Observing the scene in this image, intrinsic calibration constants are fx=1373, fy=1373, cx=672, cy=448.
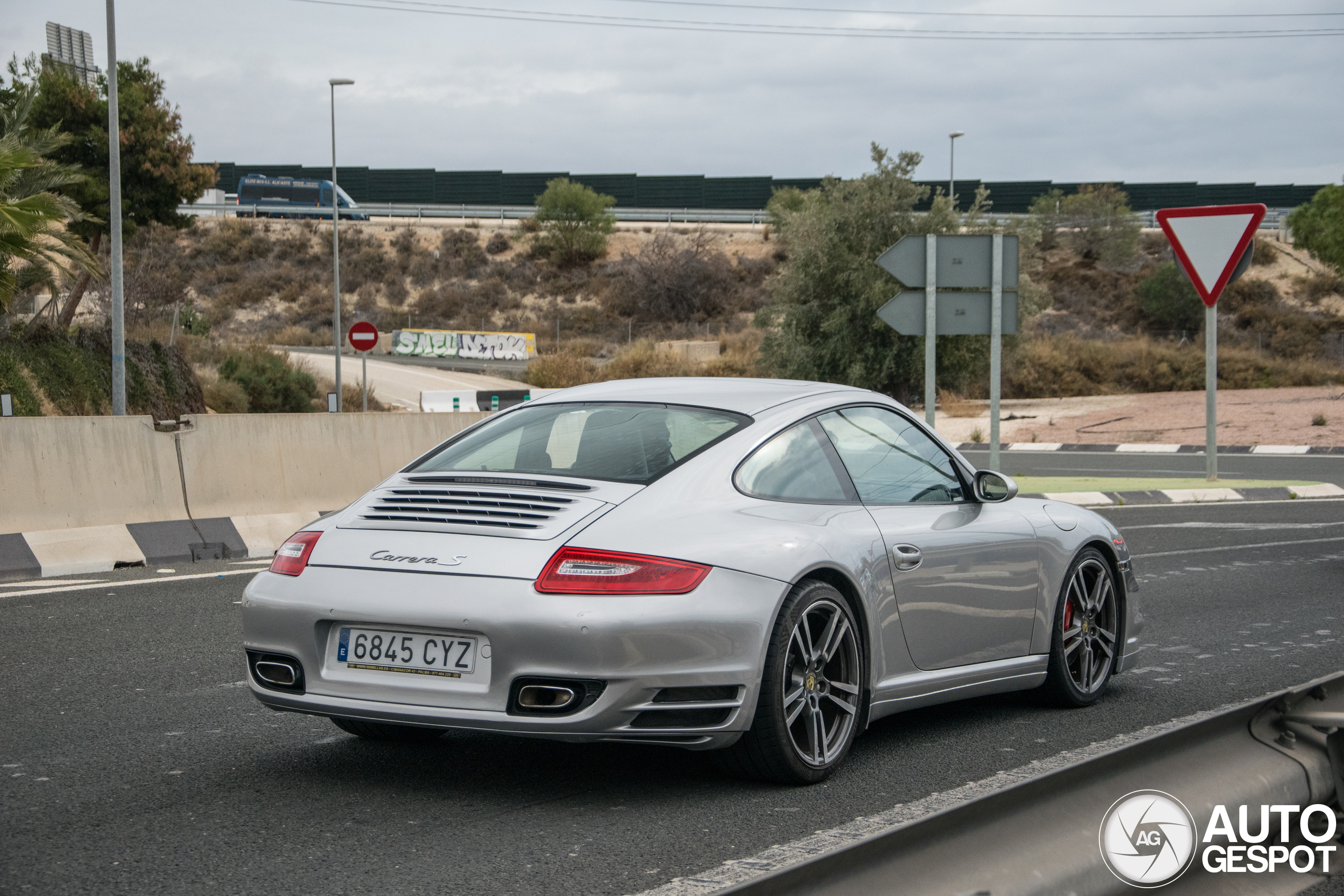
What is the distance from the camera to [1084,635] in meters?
5.86

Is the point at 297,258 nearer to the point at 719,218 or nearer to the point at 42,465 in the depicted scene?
the point at 719,218

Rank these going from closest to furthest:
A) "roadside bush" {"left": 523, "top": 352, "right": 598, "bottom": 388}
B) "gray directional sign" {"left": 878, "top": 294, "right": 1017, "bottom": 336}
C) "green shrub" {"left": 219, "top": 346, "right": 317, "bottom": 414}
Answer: "gray directional sign" {"left": 878, "top": 294, "right": 1017, "bottom": 336} → "green shrub" {"left": 219, "top": 346, "right": 317, "bottom": 414} → "roadside bush" {"left": 523, "top": 352, "right": 598, "bottom": 388}

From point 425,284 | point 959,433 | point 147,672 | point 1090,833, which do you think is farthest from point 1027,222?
point 425,284

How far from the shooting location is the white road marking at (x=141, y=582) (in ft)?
28.8

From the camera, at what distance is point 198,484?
10867mm

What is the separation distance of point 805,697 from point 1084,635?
2.00 meters

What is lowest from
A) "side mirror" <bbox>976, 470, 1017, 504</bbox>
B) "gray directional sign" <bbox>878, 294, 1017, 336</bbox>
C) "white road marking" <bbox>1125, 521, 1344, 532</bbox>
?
"white road marking" <bbox>1125, 521, 1344, 532</bbox>

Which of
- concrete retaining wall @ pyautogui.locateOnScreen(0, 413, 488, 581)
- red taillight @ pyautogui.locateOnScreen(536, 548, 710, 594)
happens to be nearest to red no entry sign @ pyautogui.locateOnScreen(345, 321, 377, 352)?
concrete retaining wall @ pyautogui.locateOnScreen(0, 413, 488, 581)

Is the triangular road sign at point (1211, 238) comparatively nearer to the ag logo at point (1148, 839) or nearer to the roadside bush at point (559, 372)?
the ag logo at point (1148, 839)

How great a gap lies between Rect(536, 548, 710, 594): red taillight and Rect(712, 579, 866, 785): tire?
397mm

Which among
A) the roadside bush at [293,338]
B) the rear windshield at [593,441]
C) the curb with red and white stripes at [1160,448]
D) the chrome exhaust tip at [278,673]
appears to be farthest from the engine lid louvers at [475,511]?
the roadside bush at [293,338]

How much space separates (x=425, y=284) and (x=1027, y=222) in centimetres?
4735

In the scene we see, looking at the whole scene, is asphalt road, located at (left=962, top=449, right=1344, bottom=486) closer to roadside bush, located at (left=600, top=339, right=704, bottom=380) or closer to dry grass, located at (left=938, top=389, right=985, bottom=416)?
dry grass, located at (left=938, top=389, right=985, bottom=416)

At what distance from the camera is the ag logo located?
2715 mm
